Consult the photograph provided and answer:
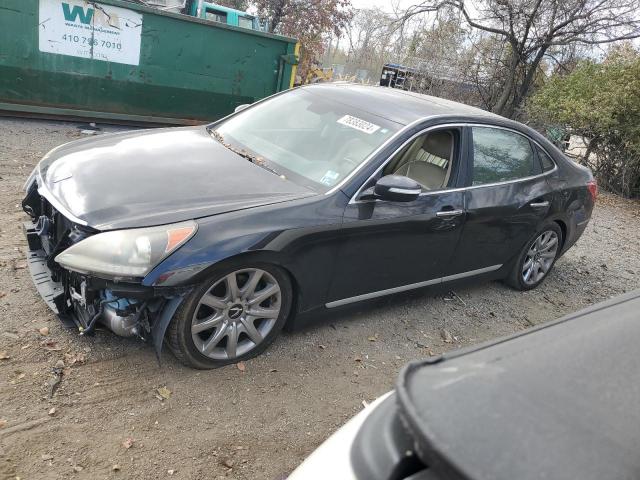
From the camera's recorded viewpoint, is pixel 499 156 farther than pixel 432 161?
Yes

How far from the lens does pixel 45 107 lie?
8.20 meters

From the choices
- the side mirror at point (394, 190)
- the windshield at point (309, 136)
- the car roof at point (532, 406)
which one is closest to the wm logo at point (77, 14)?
the windshield at point (309, 136)

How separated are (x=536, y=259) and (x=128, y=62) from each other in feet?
22.0

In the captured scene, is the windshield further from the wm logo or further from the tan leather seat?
the wm logo

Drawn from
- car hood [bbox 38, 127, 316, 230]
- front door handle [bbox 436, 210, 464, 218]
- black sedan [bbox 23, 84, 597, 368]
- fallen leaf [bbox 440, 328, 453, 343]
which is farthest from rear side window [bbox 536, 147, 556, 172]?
car hood [bbox 38, 127, 316, 230]

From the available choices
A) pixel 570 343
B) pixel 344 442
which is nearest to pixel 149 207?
pixel 344 442

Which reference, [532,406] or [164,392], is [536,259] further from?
[532,406]

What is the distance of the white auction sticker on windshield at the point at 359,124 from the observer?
149 inches

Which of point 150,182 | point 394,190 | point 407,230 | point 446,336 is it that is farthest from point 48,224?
point 446,336

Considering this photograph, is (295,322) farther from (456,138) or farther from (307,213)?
(456,138)

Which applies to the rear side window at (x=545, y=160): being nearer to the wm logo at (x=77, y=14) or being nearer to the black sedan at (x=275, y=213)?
the black sedan at (x=275, y=213)

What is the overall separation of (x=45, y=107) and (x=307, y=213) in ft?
21.8

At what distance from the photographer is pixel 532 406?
1267 millimetres

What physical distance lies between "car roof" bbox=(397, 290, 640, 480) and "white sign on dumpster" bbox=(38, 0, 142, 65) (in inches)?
326
